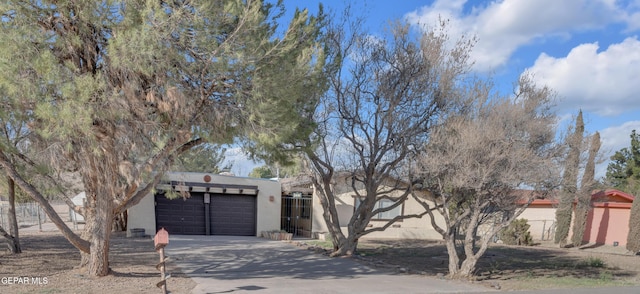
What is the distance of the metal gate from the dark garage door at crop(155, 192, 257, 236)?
5.97ft

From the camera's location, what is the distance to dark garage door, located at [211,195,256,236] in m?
24.0

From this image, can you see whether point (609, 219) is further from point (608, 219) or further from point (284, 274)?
point (284, 274)

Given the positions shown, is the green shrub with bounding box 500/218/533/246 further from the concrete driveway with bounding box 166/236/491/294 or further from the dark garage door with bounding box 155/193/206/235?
the dark garage door with bounding box 155/193/206/235

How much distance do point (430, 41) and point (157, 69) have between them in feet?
29.5

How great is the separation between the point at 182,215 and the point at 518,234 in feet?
55.3

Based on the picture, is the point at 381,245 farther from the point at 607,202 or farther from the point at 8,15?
the point at 8,15

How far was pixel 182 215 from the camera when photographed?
918 inches

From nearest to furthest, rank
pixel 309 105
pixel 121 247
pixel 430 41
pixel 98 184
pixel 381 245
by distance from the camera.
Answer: pixel 98 184 → pixel 309 105 → pixel 430 41 → pixel 121 247 → pixel 381 245

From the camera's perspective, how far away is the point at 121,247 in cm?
1669

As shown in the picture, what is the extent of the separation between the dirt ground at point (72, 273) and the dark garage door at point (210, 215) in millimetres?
6967

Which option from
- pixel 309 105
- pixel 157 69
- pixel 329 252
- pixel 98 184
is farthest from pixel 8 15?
pixel 329 252

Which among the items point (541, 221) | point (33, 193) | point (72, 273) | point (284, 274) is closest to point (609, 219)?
point (541, 221)

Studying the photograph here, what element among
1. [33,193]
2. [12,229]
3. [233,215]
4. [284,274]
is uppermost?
[33,193]

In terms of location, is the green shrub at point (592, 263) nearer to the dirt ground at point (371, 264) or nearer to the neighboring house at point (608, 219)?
the dirt ground at point (371, 264)
